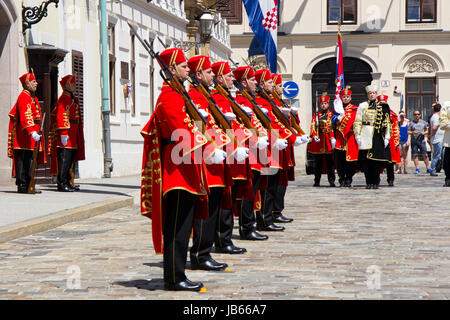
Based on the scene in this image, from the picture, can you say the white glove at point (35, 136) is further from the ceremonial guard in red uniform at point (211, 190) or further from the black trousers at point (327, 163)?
the black trousers at point (327, 163)

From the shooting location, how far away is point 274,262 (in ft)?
28.2

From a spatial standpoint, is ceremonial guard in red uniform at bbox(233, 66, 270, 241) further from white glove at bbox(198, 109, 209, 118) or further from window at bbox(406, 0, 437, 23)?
window at bbox(406, 0, 437, 23)

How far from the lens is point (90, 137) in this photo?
71.8 feet

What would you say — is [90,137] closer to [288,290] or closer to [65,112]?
[65,112]

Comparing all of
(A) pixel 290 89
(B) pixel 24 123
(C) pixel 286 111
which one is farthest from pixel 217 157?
(A) pixel 290 89

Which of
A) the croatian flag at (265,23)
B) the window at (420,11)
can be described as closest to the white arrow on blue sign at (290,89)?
the croatian flag at (265,23)

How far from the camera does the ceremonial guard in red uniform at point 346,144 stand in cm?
2012

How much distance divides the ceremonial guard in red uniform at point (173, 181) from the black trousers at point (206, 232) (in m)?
0.91

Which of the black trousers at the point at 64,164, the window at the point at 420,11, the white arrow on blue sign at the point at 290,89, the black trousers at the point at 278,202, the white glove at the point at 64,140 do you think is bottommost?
the black trousers at the point at 278,202

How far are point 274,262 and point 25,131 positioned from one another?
7.78 m

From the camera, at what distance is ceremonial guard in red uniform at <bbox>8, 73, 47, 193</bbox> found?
15.2 metres

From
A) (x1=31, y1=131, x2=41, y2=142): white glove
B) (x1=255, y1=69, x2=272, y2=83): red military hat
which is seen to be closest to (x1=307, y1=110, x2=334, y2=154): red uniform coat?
(x1=31, y1=131, x2=41, y2=142): white glove

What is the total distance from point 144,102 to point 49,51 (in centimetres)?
924

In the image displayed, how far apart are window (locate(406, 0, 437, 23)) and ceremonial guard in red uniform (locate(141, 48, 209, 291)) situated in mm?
36710
